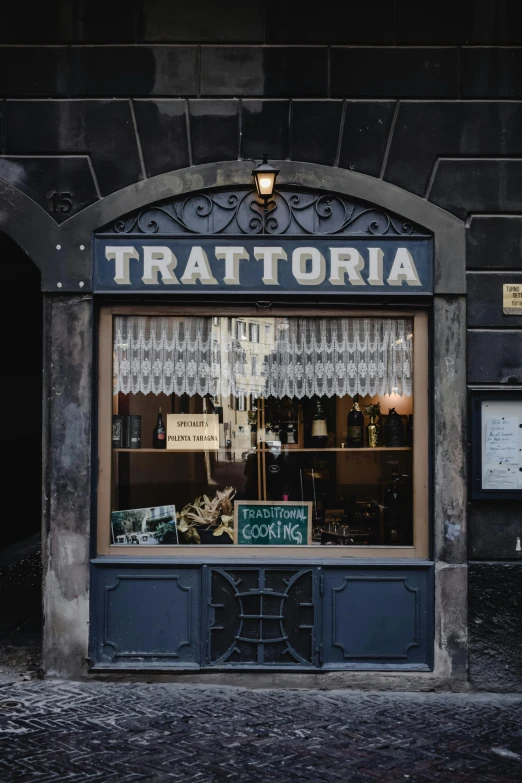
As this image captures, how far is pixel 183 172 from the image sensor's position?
6609 mm

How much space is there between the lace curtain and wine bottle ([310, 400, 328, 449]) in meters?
0.19

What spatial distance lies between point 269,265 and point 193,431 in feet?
5.22

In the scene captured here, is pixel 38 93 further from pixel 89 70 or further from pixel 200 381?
pixel 200 381

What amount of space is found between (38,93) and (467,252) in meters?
3.88

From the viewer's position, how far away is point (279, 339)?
684cm

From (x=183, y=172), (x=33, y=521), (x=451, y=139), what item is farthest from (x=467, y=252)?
(x=33, y=521)

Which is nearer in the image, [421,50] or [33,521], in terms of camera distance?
[421,50]

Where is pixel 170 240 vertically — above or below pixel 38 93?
below

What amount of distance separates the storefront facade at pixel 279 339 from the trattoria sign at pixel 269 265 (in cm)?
2

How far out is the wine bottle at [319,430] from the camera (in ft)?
22.5

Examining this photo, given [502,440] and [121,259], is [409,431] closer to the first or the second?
[502,440]

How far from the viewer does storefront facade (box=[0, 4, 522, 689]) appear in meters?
6.52

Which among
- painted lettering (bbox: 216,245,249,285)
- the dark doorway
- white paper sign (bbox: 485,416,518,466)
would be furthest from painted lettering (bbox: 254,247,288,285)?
the dark doorway

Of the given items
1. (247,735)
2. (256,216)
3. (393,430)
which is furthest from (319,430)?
A: (247,735)
